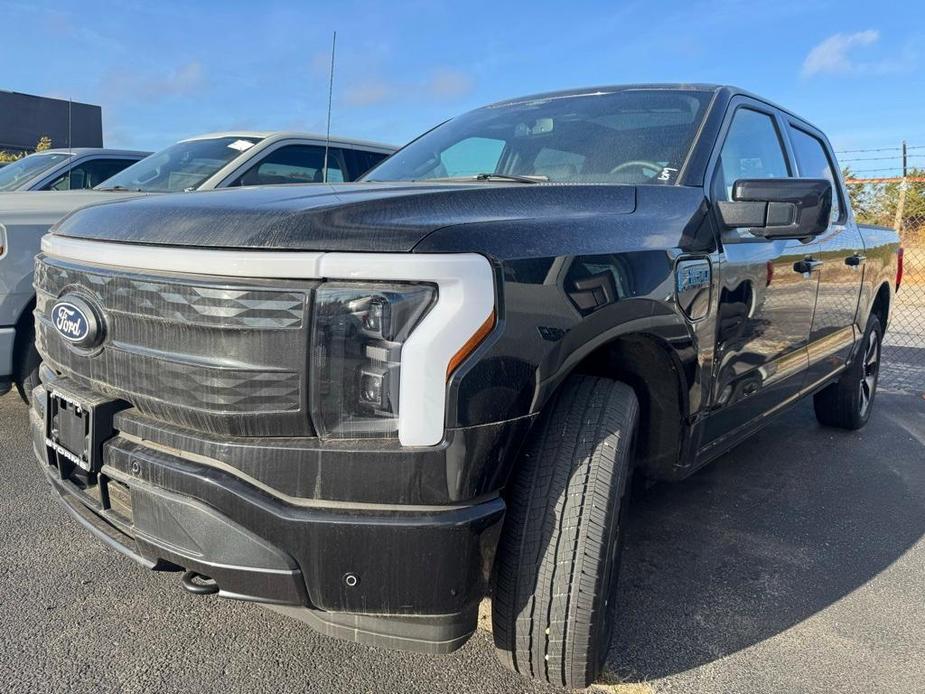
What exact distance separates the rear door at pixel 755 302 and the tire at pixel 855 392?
141 cm

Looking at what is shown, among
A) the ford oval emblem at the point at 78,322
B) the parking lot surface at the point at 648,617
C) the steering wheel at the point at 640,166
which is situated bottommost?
the parking lot surface at the point at 648,617

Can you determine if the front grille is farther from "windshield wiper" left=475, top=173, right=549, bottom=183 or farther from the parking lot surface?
"windshield wiper" left=475, top=173, right=549, bottom=183

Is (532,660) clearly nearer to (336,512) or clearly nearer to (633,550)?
(336,512)

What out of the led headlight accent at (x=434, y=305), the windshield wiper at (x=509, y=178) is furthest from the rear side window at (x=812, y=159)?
the led headlight accent at (x=434, y=305)

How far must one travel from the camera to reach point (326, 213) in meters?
1.56

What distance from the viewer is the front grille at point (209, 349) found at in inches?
58.5

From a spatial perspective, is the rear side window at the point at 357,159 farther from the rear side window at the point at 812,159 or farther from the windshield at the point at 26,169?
the rear side window at the point at 812,159

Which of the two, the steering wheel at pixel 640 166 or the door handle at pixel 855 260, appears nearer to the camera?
the steering wheel at pixel 640 166

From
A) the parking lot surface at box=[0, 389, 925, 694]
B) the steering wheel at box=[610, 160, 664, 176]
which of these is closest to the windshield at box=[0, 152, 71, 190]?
the parking lot surface at box=[0, 389, 925, 694]

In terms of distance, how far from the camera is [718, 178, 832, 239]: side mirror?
7.26ft

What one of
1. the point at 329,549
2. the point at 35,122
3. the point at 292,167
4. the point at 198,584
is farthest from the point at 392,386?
the point at 35,122

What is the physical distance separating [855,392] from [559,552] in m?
3.57

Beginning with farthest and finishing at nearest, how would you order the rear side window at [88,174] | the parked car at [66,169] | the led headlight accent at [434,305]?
1. the rear side window at [88,174]
2. the parked car at [66,169]
3. the led headlight accent at [434,305]

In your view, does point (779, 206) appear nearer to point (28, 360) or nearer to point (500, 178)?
point (500, 178)
